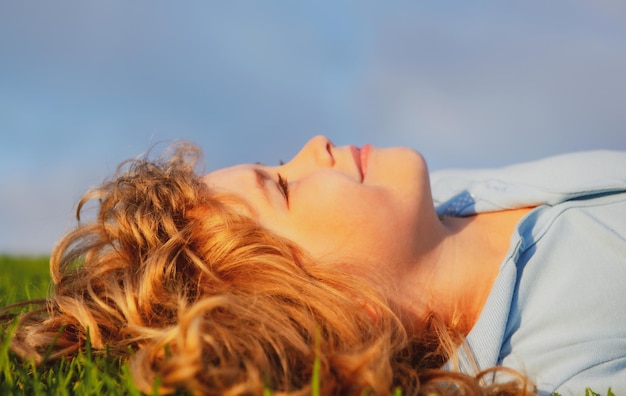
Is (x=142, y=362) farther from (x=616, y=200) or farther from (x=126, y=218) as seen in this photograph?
(x=616, y=200)

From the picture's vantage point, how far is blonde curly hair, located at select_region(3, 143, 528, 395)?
5.47 ft

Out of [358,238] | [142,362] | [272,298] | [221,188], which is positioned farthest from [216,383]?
[221,188]

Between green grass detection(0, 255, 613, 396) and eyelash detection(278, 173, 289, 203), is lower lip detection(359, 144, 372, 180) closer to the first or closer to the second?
eyelash detection(278, 173, 289, 203)

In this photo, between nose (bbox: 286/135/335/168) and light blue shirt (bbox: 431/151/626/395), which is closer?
light blue shirt (bbox: 431/151/626/395)

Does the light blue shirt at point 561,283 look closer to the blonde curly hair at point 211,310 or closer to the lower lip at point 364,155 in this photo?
the blonde curly hair at point 211,310

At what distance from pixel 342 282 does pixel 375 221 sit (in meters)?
0.28

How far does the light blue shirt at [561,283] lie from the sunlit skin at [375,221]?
0.17 m

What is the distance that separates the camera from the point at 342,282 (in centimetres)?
218

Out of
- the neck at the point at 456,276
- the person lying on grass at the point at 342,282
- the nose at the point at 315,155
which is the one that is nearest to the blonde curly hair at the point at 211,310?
the person lying on grass at the point at 342,282

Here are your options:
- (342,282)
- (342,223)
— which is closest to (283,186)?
(342,223)

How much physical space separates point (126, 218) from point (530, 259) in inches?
69.3

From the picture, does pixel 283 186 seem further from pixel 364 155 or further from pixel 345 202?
pixel 364 155

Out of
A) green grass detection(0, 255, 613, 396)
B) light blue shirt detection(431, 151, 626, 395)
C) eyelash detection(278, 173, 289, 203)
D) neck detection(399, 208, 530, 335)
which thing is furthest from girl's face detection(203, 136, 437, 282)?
green grass detection(0, 255, 613, 396)

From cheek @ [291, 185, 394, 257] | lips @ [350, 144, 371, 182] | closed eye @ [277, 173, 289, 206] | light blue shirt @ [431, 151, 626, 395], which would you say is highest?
lips @ [350, 144, 371, 182]
